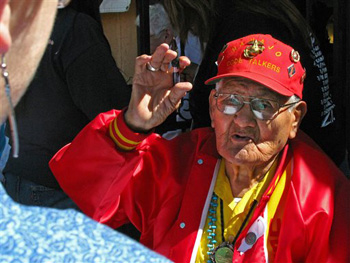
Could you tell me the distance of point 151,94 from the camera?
2320 mm

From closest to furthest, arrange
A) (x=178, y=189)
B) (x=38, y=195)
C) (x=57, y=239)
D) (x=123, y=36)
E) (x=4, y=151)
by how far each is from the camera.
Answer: (x=57, y=239) → (x=178, y=189) → (x=4, y=151) → (x=38, y=195) → (x=123, y=36)

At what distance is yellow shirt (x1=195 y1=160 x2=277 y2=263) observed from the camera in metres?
2.16

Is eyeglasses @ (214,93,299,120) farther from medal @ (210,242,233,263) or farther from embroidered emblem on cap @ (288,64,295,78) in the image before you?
medal @ (210,242,233,263)

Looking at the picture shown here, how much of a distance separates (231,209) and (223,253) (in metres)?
0.16

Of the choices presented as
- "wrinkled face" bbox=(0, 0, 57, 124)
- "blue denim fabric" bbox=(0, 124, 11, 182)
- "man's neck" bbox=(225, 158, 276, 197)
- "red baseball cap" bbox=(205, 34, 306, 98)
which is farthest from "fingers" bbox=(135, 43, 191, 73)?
"wrinkled face" bbox=(0, 0, 57, 124)

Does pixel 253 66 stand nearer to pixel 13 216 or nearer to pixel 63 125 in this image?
pixel 63 125

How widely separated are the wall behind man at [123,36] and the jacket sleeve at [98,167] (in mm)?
1072

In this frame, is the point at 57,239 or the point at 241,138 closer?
the point at 57,239

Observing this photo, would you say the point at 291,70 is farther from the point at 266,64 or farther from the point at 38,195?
the point at 38,195

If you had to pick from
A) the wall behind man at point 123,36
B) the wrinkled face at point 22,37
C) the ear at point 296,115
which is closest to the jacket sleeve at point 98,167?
the ear at point 296,115

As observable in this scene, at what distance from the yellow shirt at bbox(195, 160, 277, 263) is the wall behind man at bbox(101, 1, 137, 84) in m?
1.29

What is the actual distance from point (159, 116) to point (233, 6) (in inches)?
26.9

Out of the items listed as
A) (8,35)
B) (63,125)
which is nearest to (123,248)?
(8,35)

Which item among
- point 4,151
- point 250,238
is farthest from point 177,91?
point 4,151
